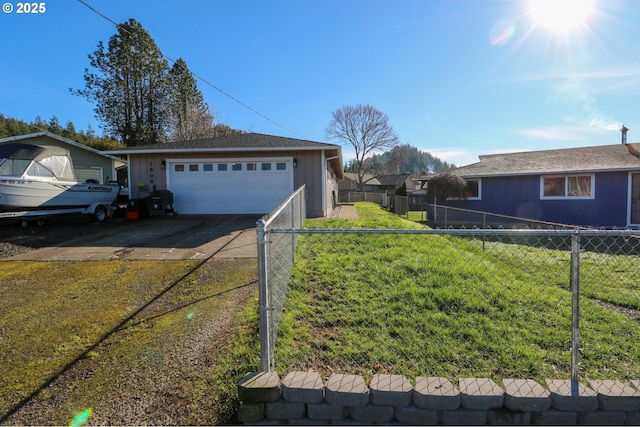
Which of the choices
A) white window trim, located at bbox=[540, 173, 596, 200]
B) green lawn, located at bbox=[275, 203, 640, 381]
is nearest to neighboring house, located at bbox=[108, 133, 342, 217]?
green lawn, located at bbox=[275, 203, 640, 381]

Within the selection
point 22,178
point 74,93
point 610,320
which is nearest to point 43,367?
point 610,320

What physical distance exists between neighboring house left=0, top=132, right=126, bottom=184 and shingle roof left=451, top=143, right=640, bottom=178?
58.2ft

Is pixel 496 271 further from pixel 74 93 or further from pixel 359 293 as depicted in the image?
pixel 74 93

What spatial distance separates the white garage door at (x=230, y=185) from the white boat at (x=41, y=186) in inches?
98.2

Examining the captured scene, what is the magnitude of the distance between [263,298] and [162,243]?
532 cm

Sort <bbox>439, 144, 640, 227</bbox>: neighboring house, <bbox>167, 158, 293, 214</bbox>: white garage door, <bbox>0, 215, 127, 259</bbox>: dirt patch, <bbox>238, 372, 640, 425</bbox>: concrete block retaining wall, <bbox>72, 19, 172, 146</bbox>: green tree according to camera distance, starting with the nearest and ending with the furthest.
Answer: <bbox>238, 372, 640, 425</bbox>: concrete block retaining wall
<bbox>0, 215, 127, 259</bbox>: dirt patch
<bbox>167, 158, 293, 214</bbox>: white garage door
<bbox>439, 144, 640, 227</bbox>: neighboring house
<bbox>72, 19, 172, 146</bbox>: green tree

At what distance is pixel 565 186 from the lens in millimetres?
14555

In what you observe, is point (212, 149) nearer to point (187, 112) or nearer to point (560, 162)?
point (560, 162)

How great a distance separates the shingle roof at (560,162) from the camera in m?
13.9

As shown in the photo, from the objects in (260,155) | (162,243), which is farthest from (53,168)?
(260,155)

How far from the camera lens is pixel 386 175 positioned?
62844 mm

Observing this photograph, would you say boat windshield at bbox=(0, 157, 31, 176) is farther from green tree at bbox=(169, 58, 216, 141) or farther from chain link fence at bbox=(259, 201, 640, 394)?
green tree at bbox=(169, 58, 216, 141)

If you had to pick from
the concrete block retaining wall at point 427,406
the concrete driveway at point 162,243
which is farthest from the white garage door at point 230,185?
the concrete block retaining wall at point 427,406

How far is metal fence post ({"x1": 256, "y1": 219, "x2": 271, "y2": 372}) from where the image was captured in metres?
2.50
